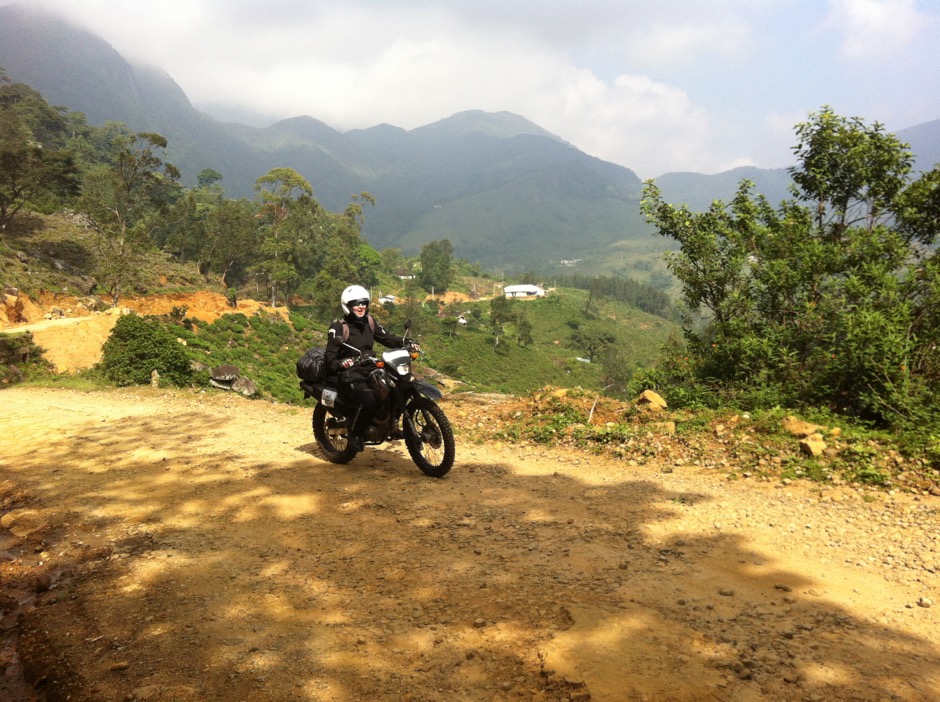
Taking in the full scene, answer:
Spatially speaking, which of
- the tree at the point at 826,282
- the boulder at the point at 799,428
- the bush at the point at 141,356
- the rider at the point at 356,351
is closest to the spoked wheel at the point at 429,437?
the rider at the point at 356,351

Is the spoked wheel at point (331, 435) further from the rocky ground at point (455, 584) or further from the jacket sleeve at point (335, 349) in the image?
the jacket sleeve at point (335, 349)

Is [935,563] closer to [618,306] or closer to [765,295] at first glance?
[765,295]

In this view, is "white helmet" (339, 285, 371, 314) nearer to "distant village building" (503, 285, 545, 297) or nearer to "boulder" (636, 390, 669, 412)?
"boulder" (636, 390, 669, 412)

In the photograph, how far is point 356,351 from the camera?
681cm

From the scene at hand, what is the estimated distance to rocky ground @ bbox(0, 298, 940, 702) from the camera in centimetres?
303

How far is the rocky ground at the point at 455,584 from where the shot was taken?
3.03 meters

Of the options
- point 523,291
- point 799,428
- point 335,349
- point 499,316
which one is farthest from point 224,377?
point 523,291

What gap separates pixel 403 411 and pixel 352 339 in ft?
4.09

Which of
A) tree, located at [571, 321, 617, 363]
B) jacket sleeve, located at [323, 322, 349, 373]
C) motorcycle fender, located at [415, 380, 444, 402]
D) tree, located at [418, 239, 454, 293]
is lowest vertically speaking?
tree, located at [571, 321, 617, 363]

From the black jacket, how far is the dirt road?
1683 mm

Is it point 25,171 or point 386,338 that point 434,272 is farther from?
point 386,338

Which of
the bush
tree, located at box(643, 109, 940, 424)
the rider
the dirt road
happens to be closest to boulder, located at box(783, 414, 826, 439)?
tree, located at box(643, 109, 940, 424)

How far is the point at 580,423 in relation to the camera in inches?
373

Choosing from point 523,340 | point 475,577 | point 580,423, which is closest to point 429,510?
point 475,577
